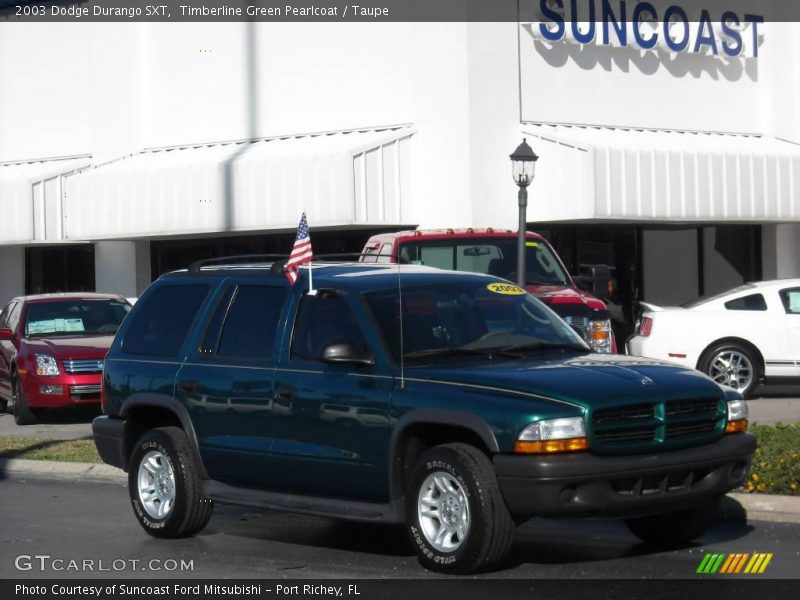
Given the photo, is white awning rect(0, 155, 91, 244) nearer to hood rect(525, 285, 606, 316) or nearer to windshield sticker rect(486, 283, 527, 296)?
hood rect(525, 285, 606, 316)

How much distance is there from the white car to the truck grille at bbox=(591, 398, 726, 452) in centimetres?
1048

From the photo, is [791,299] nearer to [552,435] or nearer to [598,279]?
[598,279]

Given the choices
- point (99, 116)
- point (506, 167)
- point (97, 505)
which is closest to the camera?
point (97, 505)

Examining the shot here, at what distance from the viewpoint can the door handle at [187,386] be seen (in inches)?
362

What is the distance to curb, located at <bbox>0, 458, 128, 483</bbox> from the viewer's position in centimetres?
1291

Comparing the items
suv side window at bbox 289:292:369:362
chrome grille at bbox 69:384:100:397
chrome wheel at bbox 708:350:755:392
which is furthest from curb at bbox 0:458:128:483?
chrome wheel at bbox 708:350:755:392

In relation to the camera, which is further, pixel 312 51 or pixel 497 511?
pixel 312 51

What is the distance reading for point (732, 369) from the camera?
59.9 ft

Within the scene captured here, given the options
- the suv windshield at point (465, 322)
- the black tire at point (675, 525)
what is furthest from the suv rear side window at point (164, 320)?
the black tire at point (675, 525)

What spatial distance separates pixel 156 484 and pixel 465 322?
102 inches

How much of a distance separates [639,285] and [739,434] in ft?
56.1

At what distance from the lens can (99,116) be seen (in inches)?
1064

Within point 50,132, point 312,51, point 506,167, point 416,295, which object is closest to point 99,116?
point 50,132

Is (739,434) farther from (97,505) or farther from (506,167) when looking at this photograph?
(506,167)
